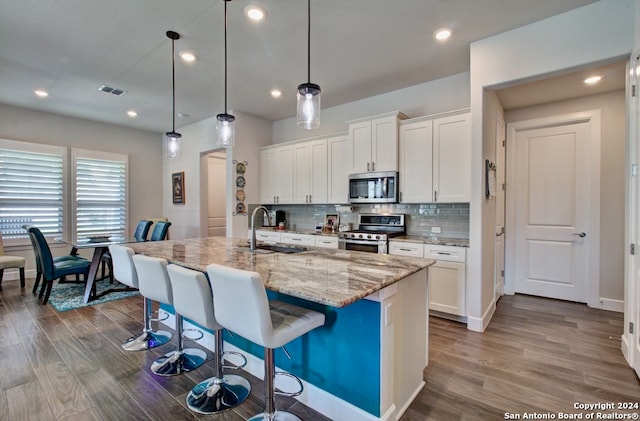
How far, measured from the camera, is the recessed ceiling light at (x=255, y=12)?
8.00 feet

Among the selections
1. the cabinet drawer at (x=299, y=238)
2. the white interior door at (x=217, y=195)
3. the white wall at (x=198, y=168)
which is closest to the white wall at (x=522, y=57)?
the cabinet drawer at (x=299, y=238)

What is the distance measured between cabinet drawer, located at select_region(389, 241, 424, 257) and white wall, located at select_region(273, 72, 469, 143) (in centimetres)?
176

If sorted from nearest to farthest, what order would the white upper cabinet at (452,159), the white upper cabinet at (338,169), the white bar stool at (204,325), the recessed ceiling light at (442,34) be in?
1. the white bar stool at (204,325)
2. the recessed ceiling light at (442,34)
3. the white upper cabinet at (452,159)
4. the white upper cabinet at (338,169)

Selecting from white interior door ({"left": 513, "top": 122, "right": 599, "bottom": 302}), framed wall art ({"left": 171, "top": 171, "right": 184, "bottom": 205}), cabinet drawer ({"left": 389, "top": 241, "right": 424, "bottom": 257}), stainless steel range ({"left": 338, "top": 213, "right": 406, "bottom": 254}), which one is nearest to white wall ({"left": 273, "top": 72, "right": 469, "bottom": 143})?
→ white interior door ({"left": 513, "top": 122, "right": 599, "bottom": 302})

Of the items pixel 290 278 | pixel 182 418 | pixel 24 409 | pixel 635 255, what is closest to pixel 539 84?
pixel 635 255

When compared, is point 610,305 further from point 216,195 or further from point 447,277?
point 216,195

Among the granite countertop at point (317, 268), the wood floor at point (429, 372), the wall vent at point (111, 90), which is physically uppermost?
the wall vent at point (111, 90)

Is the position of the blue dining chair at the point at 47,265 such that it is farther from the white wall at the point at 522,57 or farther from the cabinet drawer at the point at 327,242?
the white wall at the point at 522,57

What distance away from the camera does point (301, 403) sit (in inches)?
74.9

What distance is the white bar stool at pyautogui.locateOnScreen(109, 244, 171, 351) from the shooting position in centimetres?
253

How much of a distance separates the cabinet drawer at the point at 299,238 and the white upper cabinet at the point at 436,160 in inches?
58.7

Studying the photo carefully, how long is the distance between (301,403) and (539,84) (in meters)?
4.01

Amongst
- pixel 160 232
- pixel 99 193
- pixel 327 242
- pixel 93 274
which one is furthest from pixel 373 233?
pixel 99 193

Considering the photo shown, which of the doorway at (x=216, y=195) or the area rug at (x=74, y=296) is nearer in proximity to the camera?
the area rug at (x=74, y=296)
